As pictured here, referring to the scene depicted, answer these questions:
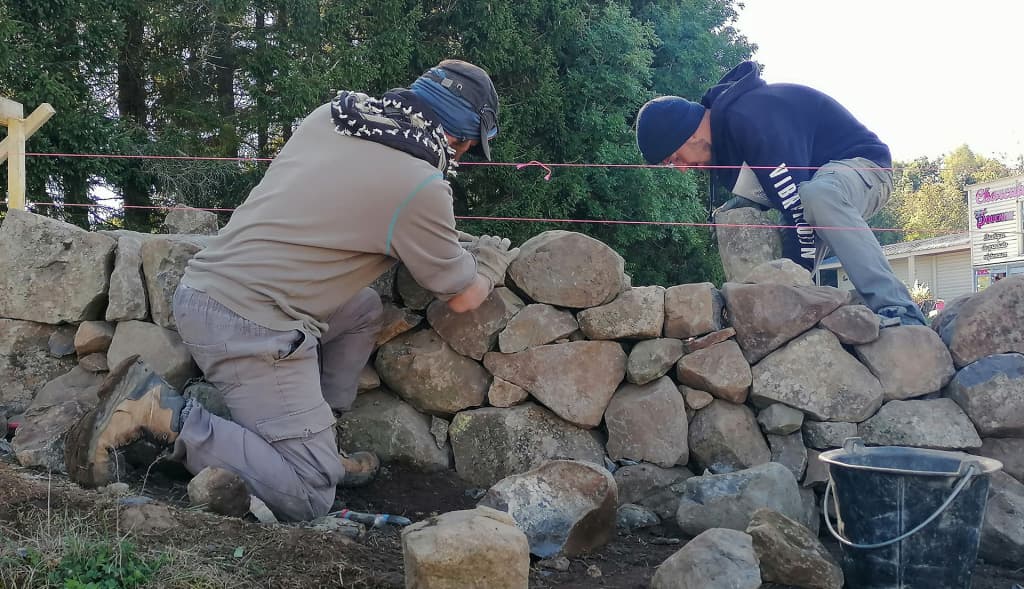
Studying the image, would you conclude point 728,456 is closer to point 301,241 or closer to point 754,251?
point 754,251

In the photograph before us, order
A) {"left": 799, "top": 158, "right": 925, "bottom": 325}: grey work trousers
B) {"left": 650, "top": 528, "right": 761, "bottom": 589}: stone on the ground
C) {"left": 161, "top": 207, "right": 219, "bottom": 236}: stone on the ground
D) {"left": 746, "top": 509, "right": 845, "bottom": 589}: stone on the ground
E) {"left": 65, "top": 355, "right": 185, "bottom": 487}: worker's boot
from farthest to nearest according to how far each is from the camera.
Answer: {"left": 161, "top": 207, "right": 219, "bottom": 236}: stone on the ground → {"left": 799, "top": 158, "right": 925, "bottom": 325}: grey work trousers → {"left": 65, "top": 355, "right": 185, "bottom": 487}: worker's boot → {"left": 746, "top": 509, "right": 845, "bottom": 589}: stone on the ground → {"left": 650, "top": 528, "right": 761, "bottom": 589}: stone on the ground

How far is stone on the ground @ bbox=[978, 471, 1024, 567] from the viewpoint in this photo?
2.96m

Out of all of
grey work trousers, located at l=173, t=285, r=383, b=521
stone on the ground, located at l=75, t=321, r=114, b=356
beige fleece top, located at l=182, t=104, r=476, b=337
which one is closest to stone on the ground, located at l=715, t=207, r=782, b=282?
beige fleece top, located at l=182, t=104, r=476, b=337

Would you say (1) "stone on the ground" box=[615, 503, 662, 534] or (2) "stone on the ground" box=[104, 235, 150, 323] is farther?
(2) "stone on the ground" box=[104, 235, 150, 323]

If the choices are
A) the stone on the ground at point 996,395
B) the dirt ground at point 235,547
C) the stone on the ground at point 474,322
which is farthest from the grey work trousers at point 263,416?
the stone on the ground at point 996,395

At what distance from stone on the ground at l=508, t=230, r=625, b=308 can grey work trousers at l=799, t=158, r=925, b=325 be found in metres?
1.01

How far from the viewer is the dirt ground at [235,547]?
76.9 inches

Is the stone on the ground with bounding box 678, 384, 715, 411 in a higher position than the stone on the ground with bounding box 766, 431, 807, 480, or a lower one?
higher

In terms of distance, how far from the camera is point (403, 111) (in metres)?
2.79

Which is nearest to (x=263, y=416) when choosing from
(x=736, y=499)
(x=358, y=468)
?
(x=358, y=468)

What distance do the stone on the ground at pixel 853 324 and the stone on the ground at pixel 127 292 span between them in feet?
9.71

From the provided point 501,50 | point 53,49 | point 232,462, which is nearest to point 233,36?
point 53,49

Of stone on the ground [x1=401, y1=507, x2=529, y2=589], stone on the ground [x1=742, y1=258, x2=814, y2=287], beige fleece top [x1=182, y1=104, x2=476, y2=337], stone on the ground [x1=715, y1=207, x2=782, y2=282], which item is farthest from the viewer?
stone on the ground [x1=715, y1=207, x2=782, y2=282]

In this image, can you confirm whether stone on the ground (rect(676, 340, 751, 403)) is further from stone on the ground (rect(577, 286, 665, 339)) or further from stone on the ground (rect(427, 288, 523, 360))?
stone on the ground (rect(427, 288, 523, 360))
